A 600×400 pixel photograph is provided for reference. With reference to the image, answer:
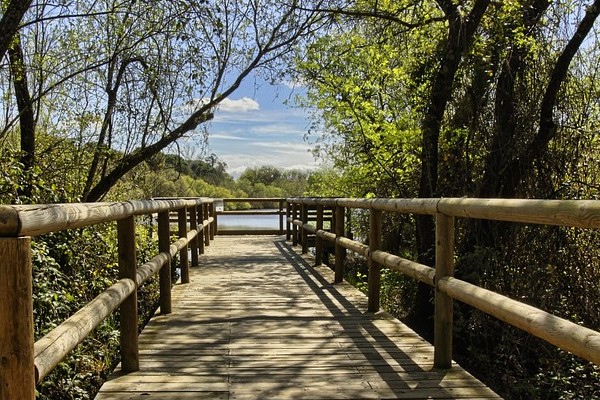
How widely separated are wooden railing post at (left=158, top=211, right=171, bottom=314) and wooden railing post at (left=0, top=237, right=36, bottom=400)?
2494 mm

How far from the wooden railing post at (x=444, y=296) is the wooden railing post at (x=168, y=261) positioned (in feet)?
7.11

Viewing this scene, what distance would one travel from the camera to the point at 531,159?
17.3ft

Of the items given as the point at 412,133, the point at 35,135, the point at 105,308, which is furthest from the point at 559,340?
the point at 35,135

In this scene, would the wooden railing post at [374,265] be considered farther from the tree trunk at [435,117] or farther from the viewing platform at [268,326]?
the tree trunk at [435,117]

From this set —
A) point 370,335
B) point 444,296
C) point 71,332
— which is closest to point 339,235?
point 370,335

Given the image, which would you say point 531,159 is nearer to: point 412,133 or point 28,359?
point 412,133

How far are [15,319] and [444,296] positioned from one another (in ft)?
7.01

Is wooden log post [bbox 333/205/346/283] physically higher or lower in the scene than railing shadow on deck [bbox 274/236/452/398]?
higher

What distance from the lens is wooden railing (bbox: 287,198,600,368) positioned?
1.65 metres

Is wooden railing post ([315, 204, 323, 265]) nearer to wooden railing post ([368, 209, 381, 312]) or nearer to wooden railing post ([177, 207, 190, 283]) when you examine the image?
wooden railing post ([177, 207, 190, 283])

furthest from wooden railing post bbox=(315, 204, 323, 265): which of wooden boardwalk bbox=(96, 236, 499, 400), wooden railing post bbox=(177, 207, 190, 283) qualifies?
wooden railing post bbox=(177, 207, 190, 283)

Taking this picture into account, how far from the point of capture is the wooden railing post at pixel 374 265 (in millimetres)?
4258

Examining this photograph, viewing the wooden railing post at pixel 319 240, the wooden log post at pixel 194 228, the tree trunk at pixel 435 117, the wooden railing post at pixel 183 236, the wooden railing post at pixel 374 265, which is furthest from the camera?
the wooden log post at pixel 194 228

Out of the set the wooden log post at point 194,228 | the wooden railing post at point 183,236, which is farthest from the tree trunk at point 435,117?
the wooden log post at point 194,228
